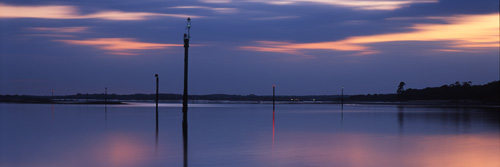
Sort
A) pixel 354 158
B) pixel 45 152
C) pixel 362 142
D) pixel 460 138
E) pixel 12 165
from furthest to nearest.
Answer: pixel 460 138 → pixel 362 142 → pixel 45 152 → pixel 354 158 → pixel 12 165

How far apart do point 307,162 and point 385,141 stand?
31.2 ft

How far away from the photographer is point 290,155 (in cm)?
1834

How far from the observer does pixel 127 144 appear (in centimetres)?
2248

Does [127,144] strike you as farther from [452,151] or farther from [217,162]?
[452,151]

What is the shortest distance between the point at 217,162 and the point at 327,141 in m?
9.45

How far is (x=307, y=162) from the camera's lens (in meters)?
16.3

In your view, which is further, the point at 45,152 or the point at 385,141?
the point at 385,141

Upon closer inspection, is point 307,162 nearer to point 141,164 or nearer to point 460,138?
point 141,164

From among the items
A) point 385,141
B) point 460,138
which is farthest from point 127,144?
point 460,138

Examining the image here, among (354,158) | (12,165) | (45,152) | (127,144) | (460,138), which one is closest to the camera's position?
(12,165)

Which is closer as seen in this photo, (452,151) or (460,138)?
(452,151)

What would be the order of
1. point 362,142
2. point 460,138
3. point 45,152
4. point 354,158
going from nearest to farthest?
point 354,158 → point 45,152 → point 362,142 → point 460,138

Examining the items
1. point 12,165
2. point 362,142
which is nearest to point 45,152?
point 12,165

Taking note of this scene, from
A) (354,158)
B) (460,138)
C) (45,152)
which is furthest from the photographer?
(460,138)
